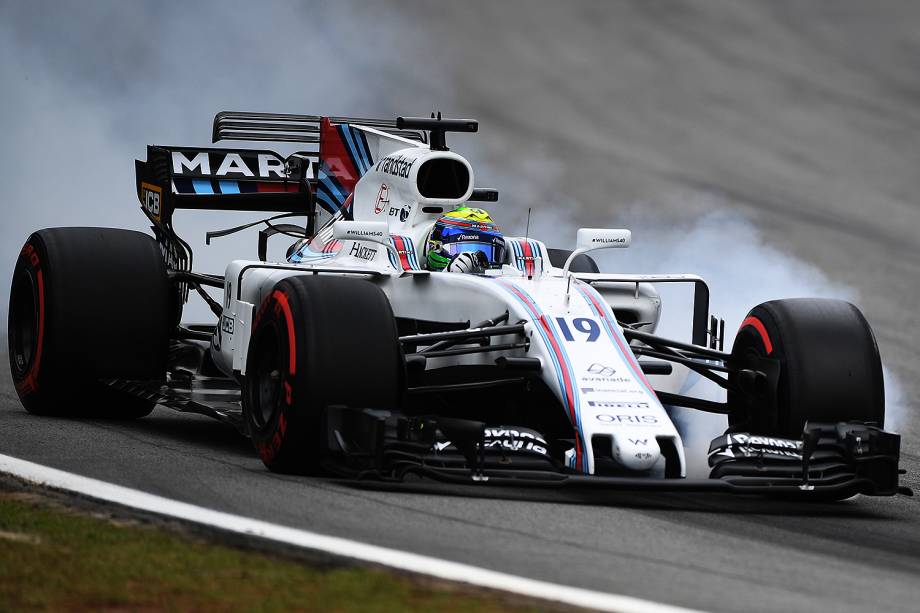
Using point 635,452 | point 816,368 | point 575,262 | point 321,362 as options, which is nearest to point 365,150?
point 575,262

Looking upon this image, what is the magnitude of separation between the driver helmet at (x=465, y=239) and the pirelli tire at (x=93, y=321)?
2.10 m

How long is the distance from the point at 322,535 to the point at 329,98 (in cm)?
2059

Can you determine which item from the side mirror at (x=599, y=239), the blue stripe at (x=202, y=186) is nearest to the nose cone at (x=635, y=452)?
the side mirror at (x=599, y=239)

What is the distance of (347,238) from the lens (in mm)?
9719

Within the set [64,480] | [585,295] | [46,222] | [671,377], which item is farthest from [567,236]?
[64,480]

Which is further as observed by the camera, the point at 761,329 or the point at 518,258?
the point at 518,258

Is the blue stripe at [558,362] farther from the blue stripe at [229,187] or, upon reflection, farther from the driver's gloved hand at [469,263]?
the blue stripe at [229,187]

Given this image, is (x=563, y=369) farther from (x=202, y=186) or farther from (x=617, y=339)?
(x=202, y=186)

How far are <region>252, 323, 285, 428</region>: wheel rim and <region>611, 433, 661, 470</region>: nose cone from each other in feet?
6.54

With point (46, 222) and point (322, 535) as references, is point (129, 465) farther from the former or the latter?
point (46, 222)

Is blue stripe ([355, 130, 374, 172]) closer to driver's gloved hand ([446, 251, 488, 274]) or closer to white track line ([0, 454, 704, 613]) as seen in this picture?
driver's gloved hand ([446, 251, 488, 274])

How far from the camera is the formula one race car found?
775 centimetres

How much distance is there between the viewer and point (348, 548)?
5.87m

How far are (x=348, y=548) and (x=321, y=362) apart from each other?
2050 millimetres
